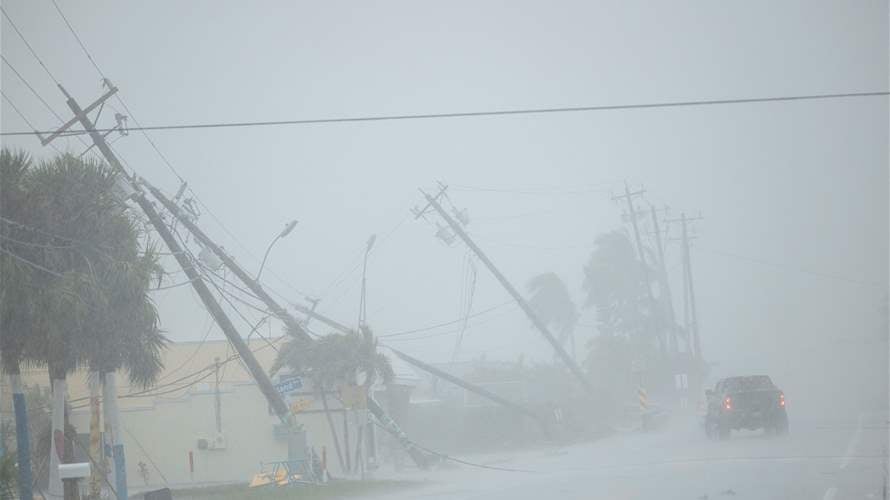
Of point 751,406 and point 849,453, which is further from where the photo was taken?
point 751,406

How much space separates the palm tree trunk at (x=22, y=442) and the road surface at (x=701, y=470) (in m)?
9.32

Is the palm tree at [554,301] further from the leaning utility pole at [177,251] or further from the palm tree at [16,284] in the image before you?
the palm tree at [16,284]

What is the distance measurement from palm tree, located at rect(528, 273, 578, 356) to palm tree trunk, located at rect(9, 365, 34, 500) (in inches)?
3166

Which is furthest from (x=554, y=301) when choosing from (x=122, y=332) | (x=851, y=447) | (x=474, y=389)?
(x=122, y=332)

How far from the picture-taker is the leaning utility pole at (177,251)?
27.5 m

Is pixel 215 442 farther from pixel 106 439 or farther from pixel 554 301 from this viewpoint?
pixel 554 301

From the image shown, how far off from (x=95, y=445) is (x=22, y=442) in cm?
711

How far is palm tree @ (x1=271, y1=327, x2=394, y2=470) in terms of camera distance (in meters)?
36.7

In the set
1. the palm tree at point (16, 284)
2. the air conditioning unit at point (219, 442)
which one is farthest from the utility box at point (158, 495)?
the air conditioning unit at point (219, 442)

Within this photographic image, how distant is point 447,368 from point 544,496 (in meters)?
57.4

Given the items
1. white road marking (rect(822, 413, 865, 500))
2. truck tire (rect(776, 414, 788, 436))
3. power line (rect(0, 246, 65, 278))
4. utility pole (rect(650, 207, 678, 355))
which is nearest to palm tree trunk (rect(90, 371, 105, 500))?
power line (rect(0, 246, 65, 278))

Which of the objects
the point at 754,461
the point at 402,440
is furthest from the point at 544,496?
the point at 402,440

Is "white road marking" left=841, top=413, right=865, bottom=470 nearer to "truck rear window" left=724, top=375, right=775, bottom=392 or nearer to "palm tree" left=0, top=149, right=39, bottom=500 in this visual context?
"truck rear window" left=724, top=375, right=775, bottom=392

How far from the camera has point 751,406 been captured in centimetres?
3712
